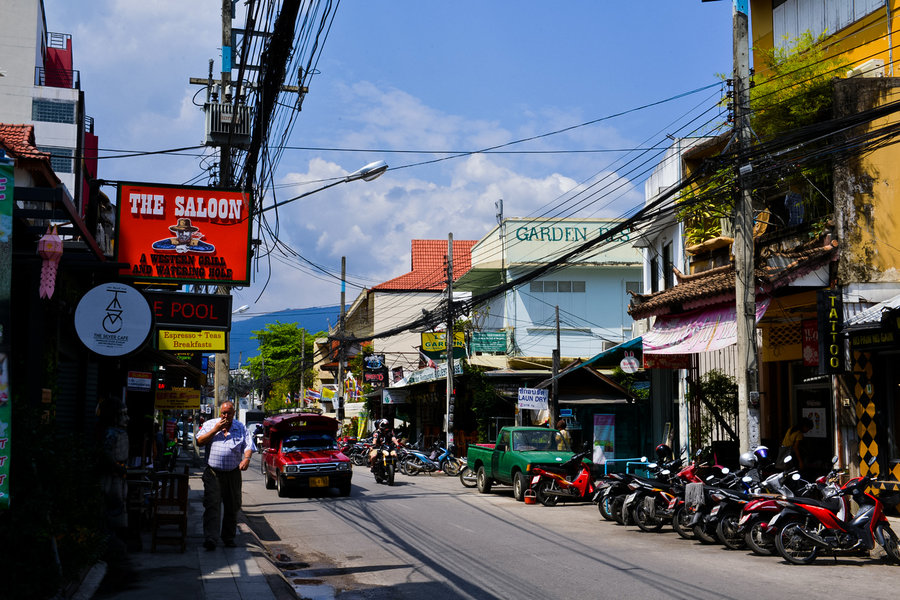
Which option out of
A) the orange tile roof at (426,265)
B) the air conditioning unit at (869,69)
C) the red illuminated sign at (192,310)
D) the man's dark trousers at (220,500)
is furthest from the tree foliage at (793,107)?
the orange tile roof at (426,265)

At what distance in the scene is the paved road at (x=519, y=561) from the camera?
9562 mm

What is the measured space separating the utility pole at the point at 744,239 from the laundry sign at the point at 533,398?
1179 centimetres

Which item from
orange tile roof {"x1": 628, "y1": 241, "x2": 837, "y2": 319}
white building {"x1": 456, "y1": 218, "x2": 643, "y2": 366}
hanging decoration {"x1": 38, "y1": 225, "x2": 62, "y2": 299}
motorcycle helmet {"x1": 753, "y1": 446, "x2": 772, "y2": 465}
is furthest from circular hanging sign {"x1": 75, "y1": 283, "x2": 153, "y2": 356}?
white building {"x1": 456, "y1": 218, "x2": 643, "y2": 366}

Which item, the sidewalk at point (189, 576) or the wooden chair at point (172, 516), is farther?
the wooden chair at point (172, 516)

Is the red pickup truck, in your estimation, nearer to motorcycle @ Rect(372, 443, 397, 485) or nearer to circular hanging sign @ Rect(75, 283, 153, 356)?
motorcycle @ Rect(372, 443, 397, 485)

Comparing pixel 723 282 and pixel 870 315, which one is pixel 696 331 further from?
pixel 870 315

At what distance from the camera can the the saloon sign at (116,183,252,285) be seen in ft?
50.1

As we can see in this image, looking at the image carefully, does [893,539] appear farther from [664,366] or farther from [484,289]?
[484,289]

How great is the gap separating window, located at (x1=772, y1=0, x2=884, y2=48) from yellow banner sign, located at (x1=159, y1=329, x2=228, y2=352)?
48.6ft

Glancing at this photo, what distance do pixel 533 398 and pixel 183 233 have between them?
13.9 meters

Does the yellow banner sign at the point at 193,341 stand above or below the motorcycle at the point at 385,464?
above

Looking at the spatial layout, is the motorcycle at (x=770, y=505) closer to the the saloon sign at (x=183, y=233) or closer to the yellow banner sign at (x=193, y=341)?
the the saloon sign at (x=183, y=233)

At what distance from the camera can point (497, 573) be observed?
10609 mm

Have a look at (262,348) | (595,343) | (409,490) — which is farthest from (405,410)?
(262,348)
